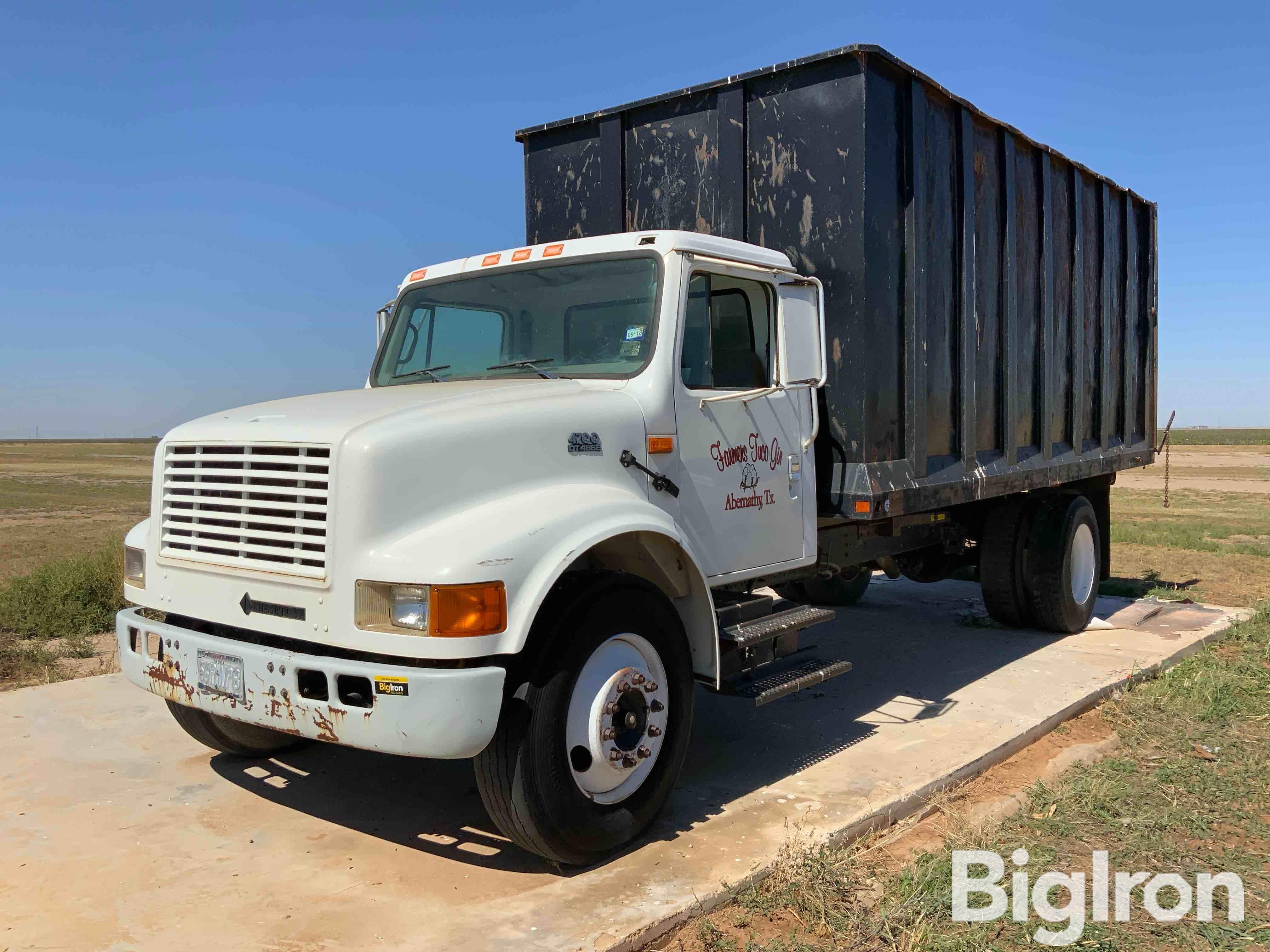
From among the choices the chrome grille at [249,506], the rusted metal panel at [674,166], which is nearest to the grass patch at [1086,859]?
the chrome grille at [249,506]

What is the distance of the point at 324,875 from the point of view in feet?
12.8

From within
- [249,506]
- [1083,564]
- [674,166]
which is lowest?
[1083,564]

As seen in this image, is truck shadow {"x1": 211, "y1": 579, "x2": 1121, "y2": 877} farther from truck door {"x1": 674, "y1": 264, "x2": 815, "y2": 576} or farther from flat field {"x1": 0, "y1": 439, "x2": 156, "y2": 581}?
flat field {"x1": 0, "y1": 439, "x2": 156, "y2": 581}

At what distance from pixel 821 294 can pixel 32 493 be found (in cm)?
3721

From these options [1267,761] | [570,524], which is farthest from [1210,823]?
[570,524]

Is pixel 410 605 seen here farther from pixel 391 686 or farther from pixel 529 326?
pixel 529 326

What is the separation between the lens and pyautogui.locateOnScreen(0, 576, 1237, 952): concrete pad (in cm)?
353

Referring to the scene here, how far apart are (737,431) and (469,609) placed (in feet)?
6.20

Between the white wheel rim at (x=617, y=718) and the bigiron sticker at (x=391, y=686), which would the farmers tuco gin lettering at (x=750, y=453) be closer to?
the white wheel rim at (x=617, y=718)

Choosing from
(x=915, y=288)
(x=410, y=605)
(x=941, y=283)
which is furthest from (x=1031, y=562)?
(x=410, y=605)

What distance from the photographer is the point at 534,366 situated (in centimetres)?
473

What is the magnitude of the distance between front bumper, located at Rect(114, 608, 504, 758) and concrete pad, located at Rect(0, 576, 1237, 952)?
24.8 inches

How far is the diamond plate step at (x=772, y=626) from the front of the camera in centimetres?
467

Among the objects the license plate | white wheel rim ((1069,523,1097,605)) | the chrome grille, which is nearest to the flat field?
the chrome grille
